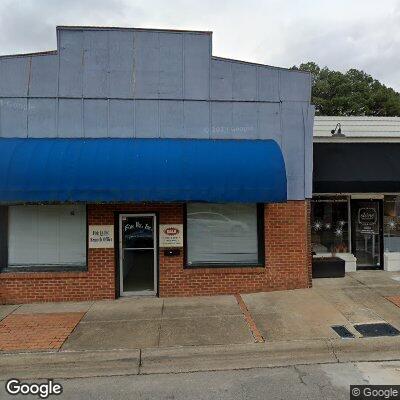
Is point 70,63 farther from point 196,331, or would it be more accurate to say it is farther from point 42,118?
point 196,331

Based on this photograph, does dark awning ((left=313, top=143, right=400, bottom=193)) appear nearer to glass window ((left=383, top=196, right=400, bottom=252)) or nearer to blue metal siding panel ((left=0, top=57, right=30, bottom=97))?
glass window ((left=383, top=196, right=400, bottom=252))

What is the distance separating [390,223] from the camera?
36.8 ft

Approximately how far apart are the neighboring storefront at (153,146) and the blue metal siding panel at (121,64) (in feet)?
0.08

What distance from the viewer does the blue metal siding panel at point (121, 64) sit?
8.63 meters

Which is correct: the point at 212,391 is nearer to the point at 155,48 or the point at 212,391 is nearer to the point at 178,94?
the point at 178,94

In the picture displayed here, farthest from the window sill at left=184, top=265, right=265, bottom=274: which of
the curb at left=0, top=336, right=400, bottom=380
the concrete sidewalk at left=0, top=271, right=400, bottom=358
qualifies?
the curb at left=0, top=336, right=400, bottom=380

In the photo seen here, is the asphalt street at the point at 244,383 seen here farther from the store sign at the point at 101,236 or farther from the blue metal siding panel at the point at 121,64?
the blue metal siding panel at the point at 121,64

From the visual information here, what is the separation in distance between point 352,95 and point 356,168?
29623mm

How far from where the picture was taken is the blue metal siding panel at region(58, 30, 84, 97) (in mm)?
8570

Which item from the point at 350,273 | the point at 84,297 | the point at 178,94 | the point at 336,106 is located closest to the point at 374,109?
the point at 336,106

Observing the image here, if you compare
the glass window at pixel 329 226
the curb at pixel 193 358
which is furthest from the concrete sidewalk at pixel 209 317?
the glass window at pixel 329 226

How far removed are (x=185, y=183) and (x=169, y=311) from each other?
268 centimetres

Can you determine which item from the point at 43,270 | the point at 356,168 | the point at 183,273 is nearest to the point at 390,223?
the point at 356,168

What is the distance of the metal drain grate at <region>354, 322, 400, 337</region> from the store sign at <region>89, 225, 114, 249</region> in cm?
545
